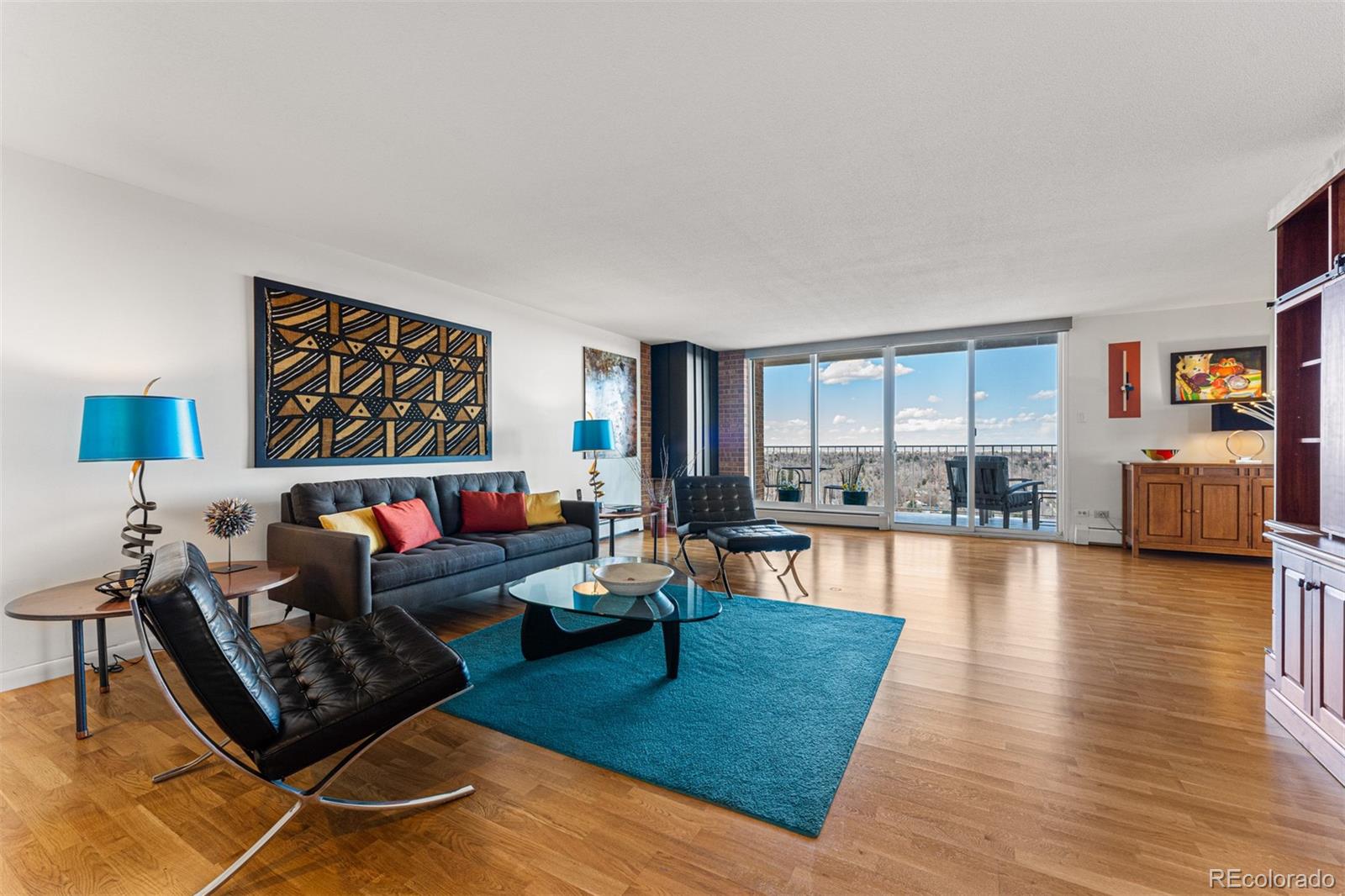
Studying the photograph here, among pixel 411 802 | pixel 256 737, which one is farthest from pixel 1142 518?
pixel 256 737

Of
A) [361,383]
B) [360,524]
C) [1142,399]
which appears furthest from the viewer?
[1142,399]

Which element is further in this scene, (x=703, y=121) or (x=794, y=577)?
(x=794, y=577)

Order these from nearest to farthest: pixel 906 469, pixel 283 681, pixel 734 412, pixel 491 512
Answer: pixel 283 681 < pixel 491 512 < pixel 906 469 < pixel 734 412

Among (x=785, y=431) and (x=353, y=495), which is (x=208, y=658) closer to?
(x=353, y=495)

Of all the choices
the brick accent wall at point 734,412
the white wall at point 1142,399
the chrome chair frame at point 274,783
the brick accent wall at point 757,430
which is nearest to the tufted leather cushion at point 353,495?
the chrome chair frame at point 274,783

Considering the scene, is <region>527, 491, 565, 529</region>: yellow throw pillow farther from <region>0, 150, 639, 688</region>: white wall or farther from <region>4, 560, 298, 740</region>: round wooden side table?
<region>4, 560, 298, 740</region>: round wooden side table

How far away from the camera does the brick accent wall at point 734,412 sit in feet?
26.6

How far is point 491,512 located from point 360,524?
3.38 feet

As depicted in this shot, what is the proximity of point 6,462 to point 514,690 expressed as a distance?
2.53 meters

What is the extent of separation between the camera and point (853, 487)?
24.7 feet

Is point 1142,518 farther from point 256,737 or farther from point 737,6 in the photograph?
point 256,737

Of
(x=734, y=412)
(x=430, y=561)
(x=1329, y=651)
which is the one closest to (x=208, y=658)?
(x=430, y=561)

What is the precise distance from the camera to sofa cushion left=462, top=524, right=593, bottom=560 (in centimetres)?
396

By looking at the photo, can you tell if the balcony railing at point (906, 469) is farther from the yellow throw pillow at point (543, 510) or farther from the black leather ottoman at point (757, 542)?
the yellow throw pillow at point (543, 510)
